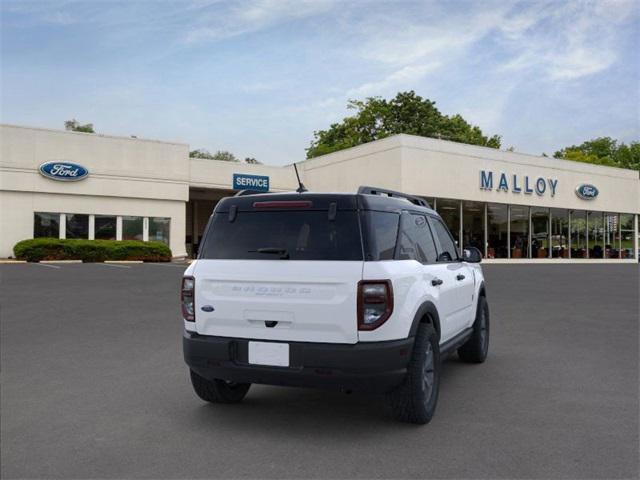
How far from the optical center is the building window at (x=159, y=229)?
108 feet

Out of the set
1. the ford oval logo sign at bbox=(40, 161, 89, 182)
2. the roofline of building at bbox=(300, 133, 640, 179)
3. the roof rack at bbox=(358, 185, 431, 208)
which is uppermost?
the roofline of building at bbox=(300, 133, 640, 179)

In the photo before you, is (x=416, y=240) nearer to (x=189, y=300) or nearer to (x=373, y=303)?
(x=373, y=303)

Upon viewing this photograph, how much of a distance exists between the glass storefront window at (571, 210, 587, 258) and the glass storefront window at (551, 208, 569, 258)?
787 mm

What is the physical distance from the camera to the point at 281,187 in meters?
37.9

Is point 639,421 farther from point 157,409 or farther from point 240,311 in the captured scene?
point 157,409

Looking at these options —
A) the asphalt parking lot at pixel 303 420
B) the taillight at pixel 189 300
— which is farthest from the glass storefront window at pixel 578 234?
the taillight at pixel 189 300

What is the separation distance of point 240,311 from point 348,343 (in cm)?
85

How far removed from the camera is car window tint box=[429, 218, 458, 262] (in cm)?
570

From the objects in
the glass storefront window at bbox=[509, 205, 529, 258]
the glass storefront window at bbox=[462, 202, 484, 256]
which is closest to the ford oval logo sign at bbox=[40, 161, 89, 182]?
the glass storefront window at bbox=[462, 202, 484, 256]

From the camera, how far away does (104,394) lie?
525cm

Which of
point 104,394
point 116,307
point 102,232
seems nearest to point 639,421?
point 104,394

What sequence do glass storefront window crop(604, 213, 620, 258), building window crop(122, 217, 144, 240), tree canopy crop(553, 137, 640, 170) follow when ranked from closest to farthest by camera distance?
building window crop(122, 217, 144, 240)
glass storefront window crop(604, 213, 620, 258)
tree canopy crop(553, 137, 640, 170)

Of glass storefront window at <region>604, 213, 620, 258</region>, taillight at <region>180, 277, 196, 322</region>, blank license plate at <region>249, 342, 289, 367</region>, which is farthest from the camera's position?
glass storefront window at <region>604, 213, 620, 258</region>

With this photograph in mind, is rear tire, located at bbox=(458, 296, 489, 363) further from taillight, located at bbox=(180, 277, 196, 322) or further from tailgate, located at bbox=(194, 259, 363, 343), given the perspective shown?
taillight, located at bbox=(180, 277, 196, 322)
